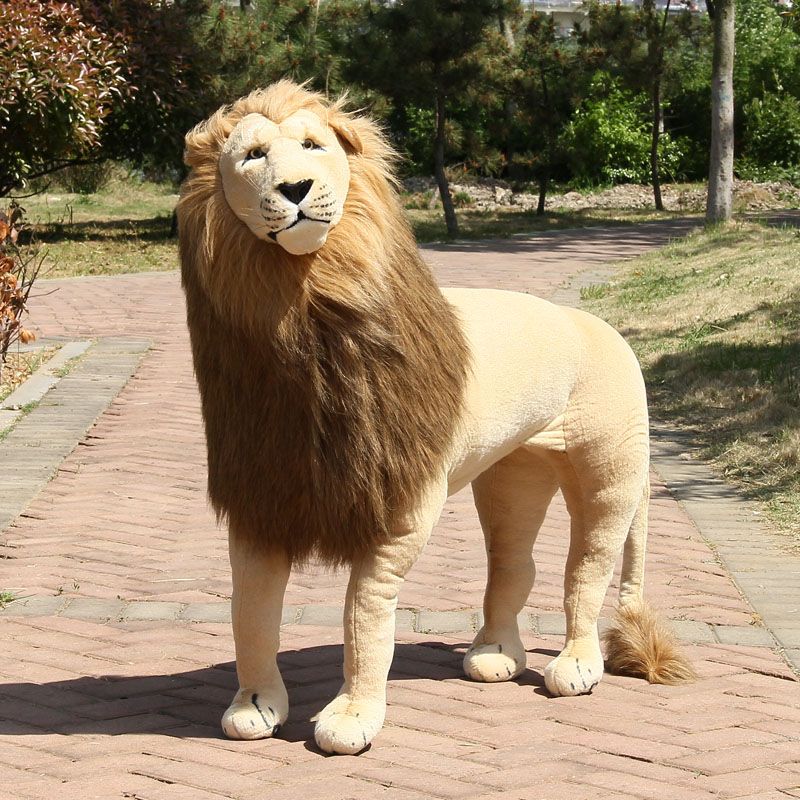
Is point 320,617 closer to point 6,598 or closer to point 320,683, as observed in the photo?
point 320,683

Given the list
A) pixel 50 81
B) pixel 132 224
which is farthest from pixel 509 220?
pixel 50 81

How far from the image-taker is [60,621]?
415 cm

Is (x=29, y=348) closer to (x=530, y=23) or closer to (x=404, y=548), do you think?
(x=404, y=548)

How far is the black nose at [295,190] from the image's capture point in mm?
2734

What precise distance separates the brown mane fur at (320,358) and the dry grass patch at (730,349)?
9.27 feet

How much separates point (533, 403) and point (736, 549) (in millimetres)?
2169

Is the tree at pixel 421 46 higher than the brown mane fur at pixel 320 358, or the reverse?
the tree at pixel 421 46

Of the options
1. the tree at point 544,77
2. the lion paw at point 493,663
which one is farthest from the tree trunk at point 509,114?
the lion paw at point 493,663

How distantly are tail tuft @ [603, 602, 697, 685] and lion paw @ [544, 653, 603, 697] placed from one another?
199 mm

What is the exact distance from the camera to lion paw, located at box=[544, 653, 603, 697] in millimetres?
3469

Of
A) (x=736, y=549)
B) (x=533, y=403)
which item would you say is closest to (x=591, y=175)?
(x=736, y=549)

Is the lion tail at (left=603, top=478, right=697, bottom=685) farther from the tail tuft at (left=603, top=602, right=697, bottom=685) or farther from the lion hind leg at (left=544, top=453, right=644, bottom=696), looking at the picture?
the lion hind leg at (left=544, top=453, right=644, bottom=696)

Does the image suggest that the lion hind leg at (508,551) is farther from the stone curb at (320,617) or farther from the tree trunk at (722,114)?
the tree trunk at (722,114)

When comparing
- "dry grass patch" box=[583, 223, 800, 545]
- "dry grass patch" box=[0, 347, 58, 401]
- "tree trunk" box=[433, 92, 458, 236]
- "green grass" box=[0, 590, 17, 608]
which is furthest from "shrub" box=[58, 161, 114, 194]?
"green grass" box=[0, 590, 17, 608]
